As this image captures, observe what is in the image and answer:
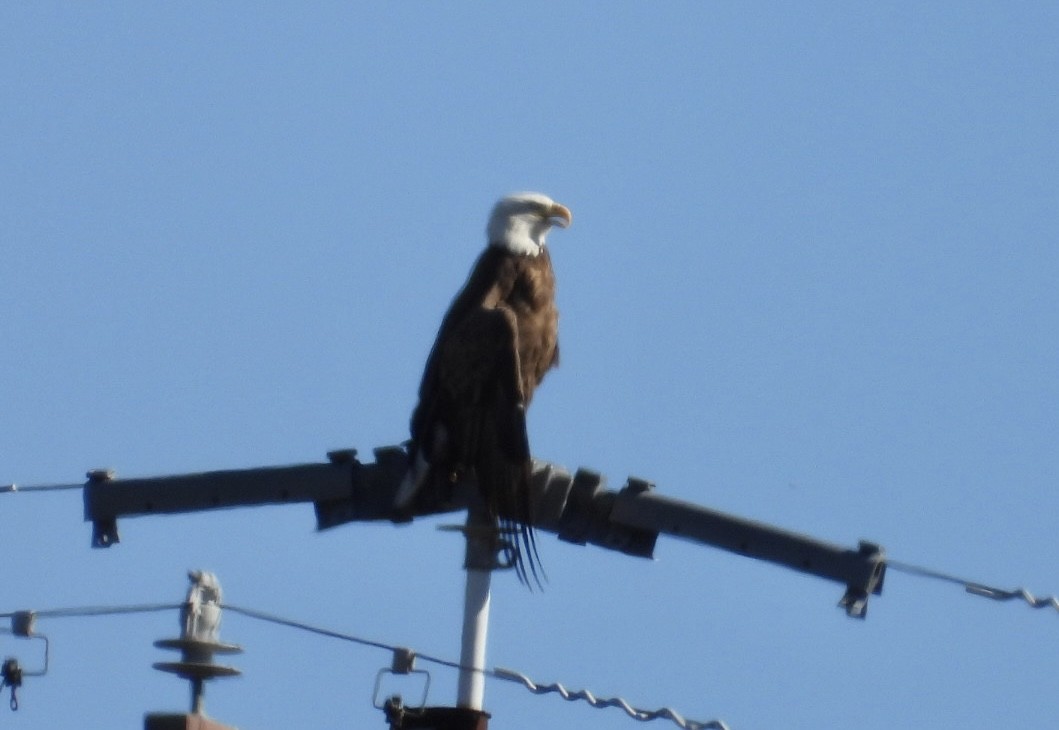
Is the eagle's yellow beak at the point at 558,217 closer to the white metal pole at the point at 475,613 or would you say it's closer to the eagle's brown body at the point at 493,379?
the eagle's brown body at the point at 493,379

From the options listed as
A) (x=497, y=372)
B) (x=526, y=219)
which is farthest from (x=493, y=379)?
(x=526, y=219)

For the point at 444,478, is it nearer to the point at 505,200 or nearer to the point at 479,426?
the point at 479,426

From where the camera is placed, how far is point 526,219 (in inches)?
444

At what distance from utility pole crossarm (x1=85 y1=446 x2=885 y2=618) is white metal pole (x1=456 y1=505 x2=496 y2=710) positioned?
1.07 ft

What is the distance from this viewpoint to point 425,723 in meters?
7.21

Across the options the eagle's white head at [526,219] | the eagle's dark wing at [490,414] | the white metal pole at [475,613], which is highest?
the eagle's white head at [526,219]

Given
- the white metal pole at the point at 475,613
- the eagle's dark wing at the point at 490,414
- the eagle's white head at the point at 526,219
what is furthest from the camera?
the eagle's white head at the point at 526,219

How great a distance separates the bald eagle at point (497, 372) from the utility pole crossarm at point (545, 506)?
0.09m

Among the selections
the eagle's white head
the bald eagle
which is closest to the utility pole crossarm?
the bald eagle

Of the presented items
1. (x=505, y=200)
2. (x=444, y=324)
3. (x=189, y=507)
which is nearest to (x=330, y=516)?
(x=189, y=507)

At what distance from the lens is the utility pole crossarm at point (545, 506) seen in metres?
7.40

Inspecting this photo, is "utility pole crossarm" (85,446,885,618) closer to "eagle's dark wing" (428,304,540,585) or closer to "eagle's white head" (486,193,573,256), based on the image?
"eagle's dark wing" (428,304,540,585)

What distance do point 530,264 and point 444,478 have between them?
2.61 m

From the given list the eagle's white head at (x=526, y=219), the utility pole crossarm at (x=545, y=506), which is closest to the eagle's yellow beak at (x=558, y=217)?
the eagle's white head at (x=526, y=219)
